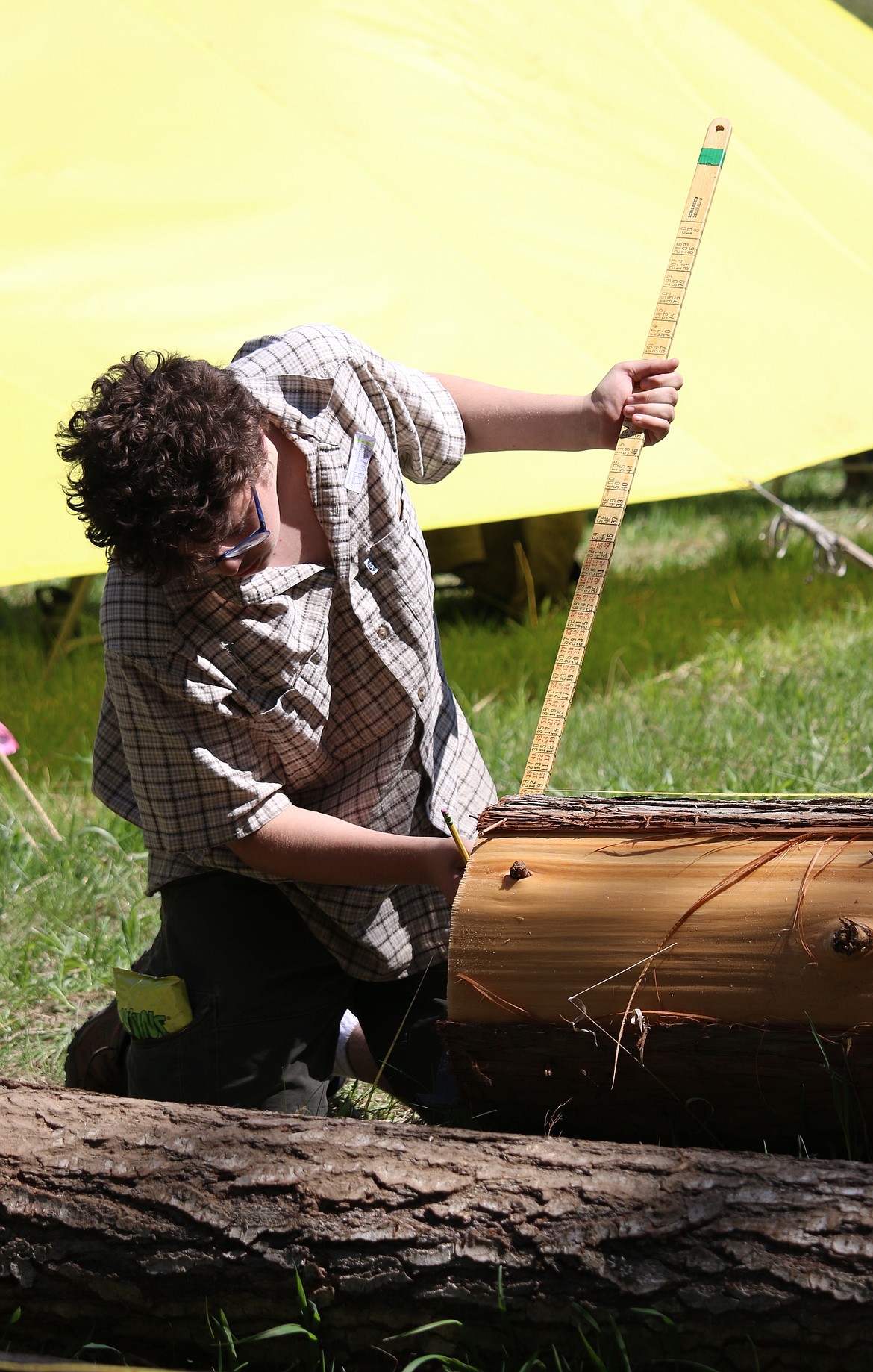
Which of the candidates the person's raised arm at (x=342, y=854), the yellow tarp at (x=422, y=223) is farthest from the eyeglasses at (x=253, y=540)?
the yellow tarp at (x=422, y=223)

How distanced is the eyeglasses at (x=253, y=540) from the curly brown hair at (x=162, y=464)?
0.13 ft

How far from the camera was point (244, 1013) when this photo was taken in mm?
2176

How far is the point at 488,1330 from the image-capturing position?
142 centimetres

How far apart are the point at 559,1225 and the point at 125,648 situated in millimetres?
985

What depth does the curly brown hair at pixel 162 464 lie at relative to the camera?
1674 millimetres

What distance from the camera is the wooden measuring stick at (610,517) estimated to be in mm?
2154

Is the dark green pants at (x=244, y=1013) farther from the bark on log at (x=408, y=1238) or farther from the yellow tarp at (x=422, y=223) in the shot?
the yellow tarp at (x=422, y=223)

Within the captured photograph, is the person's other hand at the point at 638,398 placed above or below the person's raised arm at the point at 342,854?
above

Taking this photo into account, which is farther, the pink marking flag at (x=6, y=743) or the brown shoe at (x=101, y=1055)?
the pink marking flag at (x=6, y=743)

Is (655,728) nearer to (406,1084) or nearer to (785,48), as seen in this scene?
(406,1084)

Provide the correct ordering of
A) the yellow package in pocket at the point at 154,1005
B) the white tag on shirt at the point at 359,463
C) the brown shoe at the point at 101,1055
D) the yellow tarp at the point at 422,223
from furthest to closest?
the yellow tarp at the point at 422,223
the brown shoe at the point at 101,1055
the yellow package in pocket at the point at 154,1005
the white tag on shirt at the point at 359,463

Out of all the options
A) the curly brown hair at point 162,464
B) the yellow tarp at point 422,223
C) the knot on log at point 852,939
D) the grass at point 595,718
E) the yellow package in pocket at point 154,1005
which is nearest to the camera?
the knot on log at point 852,939

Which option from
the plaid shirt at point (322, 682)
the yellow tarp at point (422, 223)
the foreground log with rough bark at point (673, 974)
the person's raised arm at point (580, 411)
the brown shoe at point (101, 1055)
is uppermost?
the yellow tarp at point (422, 223)

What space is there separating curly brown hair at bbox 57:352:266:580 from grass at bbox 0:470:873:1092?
3.71 ft
